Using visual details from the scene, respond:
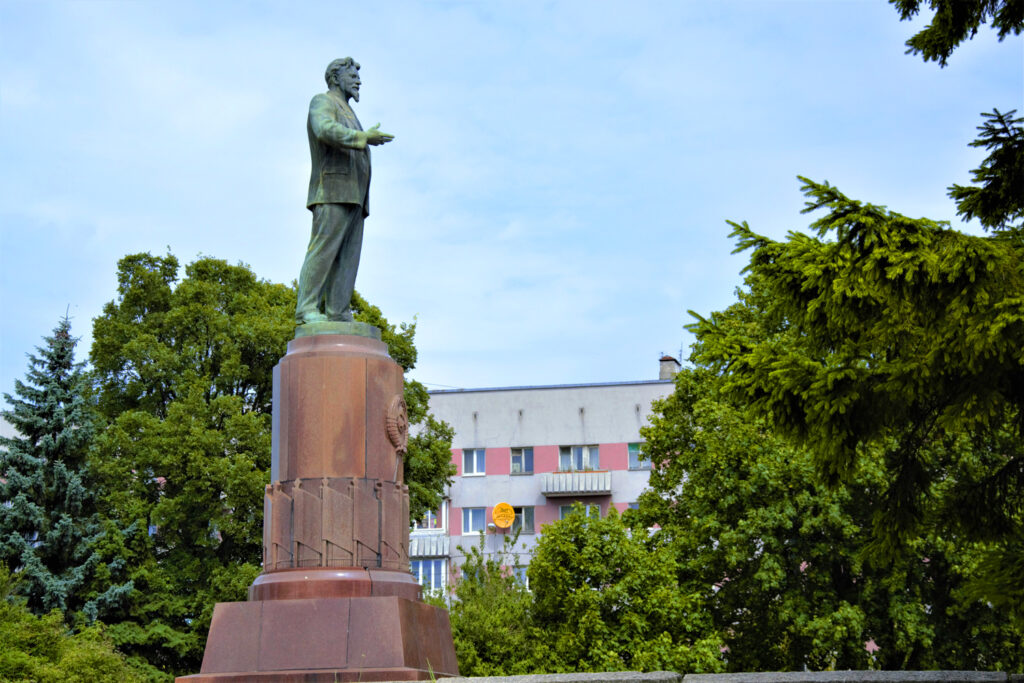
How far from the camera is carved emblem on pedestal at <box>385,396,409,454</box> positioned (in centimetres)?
1211

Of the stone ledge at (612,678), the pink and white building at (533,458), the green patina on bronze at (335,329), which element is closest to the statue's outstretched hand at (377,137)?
the green patina on bronze at (335,329)

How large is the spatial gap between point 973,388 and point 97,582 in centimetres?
2385

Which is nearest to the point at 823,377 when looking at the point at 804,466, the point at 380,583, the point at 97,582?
the point at 380,583

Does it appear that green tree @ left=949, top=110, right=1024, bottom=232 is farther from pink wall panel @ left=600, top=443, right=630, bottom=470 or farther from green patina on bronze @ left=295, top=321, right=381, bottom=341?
pink wall panel @ left=600, top=443, right=630, bottom=470

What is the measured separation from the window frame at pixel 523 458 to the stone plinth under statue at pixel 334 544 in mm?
36263

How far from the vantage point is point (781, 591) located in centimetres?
2622

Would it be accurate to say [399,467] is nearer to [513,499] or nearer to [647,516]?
[647,516]

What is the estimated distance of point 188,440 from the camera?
28547mm

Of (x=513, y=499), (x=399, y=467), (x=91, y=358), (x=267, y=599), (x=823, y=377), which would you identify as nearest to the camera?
(x=823, y=377)

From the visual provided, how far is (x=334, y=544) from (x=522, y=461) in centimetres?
3752

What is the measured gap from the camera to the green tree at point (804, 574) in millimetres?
25000

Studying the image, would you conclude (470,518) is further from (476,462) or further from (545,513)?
(545,513)

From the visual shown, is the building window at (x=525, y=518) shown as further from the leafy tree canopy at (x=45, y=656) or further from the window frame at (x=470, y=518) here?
the leafy tree canopy at (x=45, y=656)

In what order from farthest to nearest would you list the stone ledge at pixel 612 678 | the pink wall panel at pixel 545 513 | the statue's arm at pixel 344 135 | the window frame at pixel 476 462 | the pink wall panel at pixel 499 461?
the window frame at pixel 476 462
the pink wall panel at pixel 499 461
the pink wall panel at pixel 545 513
the statue's arm at pixel 344 135
the stone ledge at pixel 612 678
